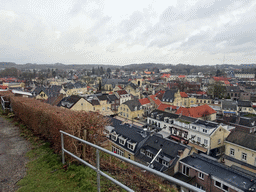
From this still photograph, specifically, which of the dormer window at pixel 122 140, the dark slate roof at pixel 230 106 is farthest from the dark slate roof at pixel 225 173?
the dark slate roof at pixel 230 106

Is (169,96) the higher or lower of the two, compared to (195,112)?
higher

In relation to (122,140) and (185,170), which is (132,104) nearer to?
(122,140)

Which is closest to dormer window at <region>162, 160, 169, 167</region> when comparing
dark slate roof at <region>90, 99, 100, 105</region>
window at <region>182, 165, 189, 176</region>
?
window at <region>182, 165, 189, 176</region>

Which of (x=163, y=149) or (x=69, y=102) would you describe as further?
(x=69, y=102)

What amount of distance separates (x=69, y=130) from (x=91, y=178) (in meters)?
1.67

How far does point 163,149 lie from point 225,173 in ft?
20.5

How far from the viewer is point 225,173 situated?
13.2 m

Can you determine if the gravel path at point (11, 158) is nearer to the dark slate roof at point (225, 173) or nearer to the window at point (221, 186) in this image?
the window at point (221, 186)

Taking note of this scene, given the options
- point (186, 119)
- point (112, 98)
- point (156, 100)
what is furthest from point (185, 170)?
point (112, 98)

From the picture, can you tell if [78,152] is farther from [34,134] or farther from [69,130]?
[34,134]

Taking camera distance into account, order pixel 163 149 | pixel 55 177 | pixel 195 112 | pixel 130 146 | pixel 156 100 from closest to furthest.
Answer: pixel 55 177, pixel 163 149, pixel 130 146, pixel 195 112, pixel 156 100

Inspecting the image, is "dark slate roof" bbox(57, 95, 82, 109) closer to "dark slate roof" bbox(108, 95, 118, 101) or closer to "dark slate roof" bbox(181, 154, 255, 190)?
"dark slate roof" bbox(108, 95, 118, 101)

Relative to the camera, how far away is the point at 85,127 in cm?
530

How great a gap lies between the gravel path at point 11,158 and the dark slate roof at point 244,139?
23081mm
